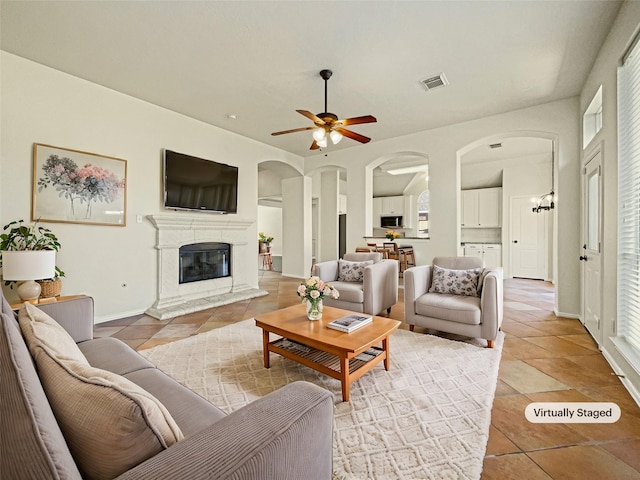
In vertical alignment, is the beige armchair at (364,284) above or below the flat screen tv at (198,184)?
below

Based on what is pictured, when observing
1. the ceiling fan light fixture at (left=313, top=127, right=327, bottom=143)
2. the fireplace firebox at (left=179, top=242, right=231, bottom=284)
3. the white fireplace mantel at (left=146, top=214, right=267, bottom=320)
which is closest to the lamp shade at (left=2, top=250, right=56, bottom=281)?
the white fireplace mantel at (left=146, top=214, right=267, bottom=320)

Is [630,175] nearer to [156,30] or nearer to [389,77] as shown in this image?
[389,77]

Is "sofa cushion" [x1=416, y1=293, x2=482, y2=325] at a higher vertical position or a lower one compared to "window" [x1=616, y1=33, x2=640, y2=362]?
lower

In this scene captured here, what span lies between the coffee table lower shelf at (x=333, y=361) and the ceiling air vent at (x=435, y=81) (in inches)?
120

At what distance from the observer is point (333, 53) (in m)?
2.95

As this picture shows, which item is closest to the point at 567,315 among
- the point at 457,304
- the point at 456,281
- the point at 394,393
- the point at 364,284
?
the point at 456,281

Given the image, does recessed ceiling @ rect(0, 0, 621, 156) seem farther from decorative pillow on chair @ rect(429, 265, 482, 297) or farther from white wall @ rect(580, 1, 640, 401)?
decorative pillow on chair @ rect(429, 265, 482, 297)

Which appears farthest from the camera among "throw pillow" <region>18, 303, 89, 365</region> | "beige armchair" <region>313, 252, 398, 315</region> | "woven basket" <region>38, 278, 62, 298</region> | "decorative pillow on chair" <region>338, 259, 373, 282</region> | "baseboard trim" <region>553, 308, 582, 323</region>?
"decorative pillow on chair" <region>338, 259, 373, 282</region>

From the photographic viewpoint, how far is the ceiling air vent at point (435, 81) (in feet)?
11.2

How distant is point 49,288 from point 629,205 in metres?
5.20

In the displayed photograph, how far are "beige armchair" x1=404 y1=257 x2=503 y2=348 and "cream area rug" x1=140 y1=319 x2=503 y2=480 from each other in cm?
15

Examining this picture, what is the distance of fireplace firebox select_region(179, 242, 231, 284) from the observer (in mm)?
4700

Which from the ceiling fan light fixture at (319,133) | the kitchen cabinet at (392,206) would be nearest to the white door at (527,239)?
the kitchen cabinet at (392,206)

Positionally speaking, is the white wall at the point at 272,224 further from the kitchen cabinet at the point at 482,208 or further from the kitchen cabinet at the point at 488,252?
the kitchen cabinet at the point at 488,252
